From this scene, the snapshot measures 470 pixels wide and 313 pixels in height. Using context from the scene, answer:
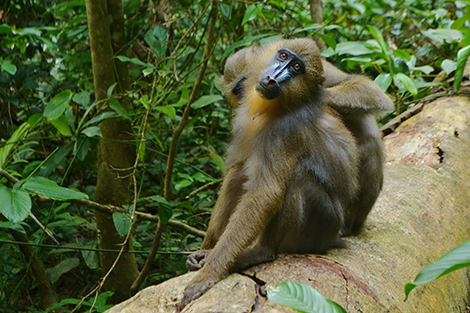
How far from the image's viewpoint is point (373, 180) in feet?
13.1

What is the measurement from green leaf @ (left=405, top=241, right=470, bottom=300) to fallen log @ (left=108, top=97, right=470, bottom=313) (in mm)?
803

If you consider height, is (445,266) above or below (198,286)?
above

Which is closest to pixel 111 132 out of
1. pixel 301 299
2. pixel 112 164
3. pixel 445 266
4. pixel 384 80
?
pixel 112 164

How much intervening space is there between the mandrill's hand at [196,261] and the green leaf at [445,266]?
6.87 ft

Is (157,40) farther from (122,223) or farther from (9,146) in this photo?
(122,223)

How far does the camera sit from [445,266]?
1897mm

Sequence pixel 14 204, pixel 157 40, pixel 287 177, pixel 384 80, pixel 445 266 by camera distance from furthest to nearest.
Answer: pixel 384 80, pixel 157 40, pixel 287 177, pixel 14 204, pixel 445 266

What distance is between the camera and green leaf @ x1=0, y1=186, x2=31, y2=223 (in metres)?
3.03

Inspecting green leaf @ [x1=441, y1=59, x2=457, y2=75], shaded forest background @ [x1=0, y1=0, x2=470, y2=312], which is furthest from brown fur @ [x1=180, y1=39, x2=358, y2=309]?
green leaf @ [x1=441, y1=59, x2=457, y2=75]

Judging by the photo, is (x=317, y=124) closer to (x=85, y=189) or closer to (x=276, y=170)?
(x=276, y=170)

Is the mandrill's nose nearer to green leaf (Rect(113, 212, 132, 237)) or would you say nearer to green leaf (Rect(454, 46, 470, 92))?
green leaf (Rect(113, 212, 132, 237))

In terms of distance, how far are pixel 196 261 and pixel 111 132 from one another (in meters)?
2.16

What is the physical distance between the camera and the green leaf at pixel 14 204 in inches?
119

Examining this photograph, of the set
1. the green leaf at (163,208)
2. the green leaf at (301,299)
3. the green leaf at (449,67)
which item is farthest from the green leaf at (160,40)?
the green leaf at (449,67)
